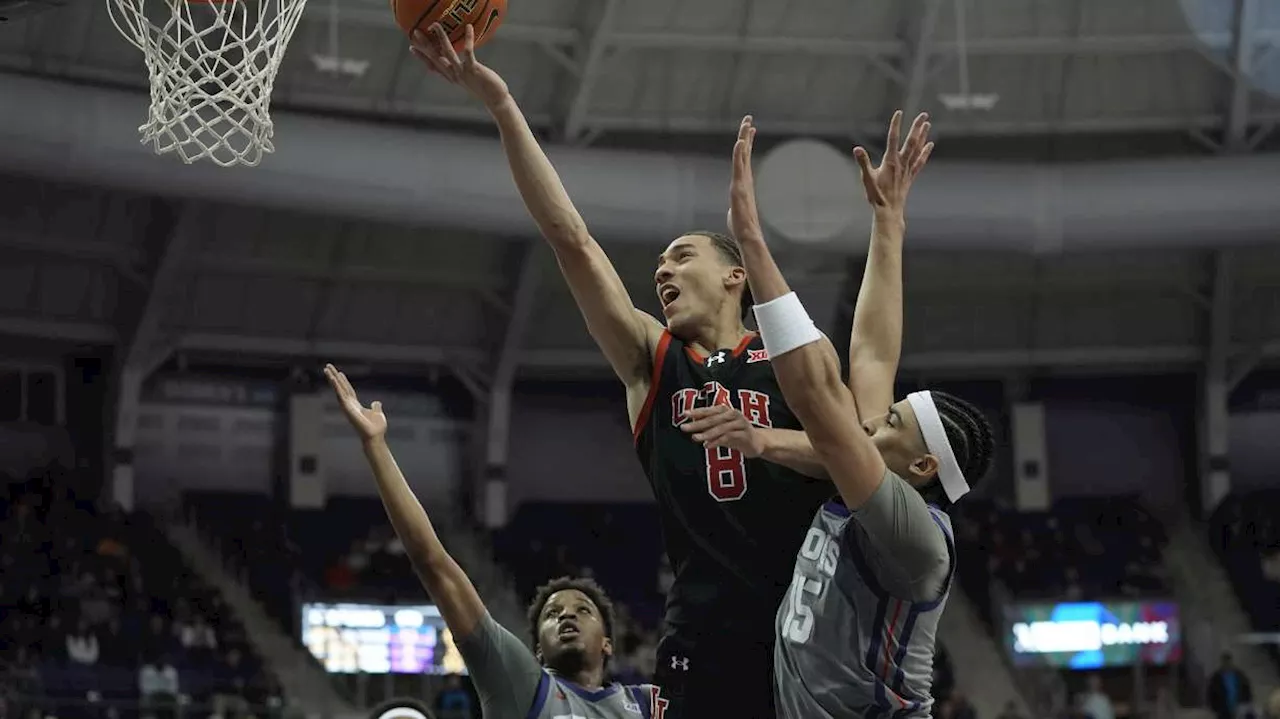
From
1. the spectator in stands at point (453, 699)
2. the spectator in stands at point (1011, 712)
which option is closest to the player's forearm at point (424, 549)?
the spectator in stands at point (453, 699)

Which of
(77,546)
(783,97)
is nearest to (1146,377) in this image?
(783,97)

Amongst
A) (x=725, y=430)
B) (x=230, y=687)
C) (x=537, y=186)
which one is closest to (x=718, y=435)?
(x=725, y=430)

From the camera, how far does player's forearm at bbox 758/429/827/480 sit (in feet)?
12.3

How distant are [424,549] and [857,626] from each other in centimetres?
182

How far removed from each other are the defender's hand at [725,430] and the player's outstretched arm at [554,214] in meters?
0.75

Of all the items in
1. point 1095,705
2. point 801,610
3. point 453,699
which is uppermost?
point 1095,705

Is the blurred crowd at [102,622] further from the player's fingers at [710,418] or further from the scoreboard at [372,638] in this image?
the player's fingers at [710,418]

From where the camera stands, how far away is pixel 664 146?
23094mm

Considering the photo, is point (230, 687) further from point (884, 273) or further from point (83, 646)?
point (884, 273)

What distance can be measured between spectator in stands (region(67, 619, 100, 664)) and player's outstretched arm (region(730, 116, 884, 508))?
15295mm

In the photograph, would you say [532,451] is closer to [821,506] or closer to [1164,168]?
[1164,168]

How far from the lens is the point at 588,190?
20.1m

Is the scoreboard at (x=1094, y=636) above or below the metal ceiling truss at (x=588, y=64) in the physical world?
below

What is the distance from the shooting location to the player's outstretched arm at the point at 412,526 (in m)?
5.18
